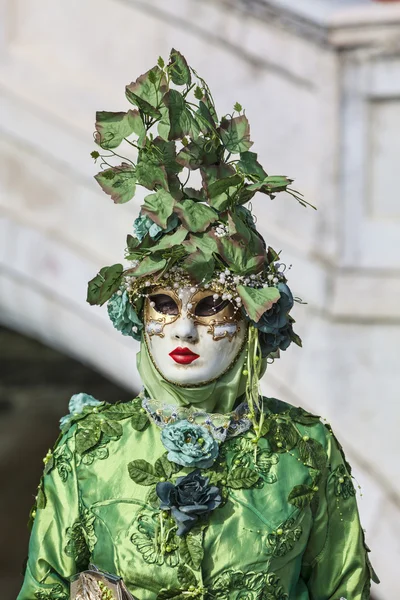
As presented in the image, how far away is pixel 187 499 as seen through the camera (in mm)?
3691

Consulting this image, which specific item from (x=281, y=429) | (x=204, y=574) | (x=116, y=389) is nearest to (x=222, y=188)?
(x=281, y=429)

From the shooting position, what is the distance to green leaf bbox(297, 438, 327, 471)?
3.86m

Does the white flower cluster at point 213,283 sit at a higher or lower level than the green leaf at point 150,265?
lower

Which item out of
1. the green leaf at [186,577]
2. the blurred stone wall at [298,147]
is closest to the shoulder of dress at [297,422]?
the green leaf at [186,577]

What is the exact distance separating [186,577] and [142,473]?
0.92 feet

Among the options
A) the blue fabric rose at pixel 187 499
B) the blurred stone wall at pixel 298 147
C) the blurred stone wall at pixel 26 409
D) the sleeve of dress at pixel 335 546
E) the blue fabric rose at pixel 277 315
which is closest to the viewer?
the blue fabric rose at pixel 187 499

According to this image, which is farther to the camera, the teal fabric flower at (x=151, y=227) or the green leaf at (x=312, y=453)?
the green leaf at (x=312, y=453)

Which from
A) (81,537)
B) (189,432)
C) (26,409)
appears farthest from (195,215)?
(26,409)

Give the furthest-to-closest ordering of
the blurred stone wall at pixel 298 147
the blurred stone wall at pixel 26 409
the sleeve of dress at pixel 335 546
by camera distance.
→ the blurred stone wall at pixel 26 409
the blurred stone wall at pixel 298 147
the sleeve of dress at pixel 335 546

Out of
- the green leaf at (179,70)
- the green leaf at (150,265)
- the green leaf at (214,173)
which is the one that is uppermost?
the green leaf at (179,70)

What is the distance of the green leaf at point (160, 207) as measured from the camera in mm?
3713

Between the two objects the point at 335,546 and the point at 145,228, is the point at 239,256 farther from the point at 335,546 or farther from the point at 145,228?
the point at 335,546

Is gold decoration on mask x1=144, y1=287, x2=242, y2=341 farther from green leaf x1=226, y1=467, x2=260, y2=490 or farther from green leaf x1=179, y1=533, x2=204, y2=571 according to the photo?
green leaf x1=179, y1=533, x2=204, y2=571

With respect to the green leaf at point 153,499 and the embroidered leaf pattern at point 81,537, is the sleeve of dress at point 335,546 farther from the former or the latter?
the embroidered leaf pattern at point 81,537
